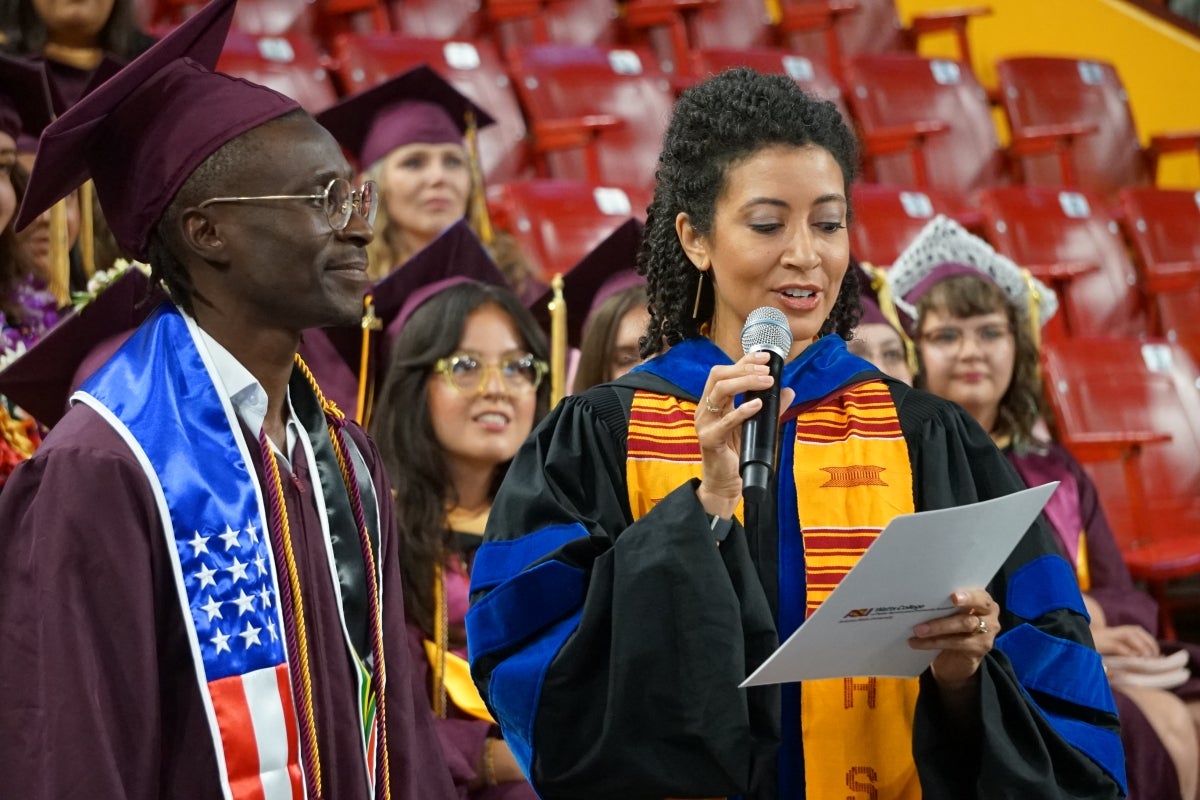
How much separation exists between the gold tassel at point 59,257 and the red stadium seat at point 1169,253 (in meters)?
4.22

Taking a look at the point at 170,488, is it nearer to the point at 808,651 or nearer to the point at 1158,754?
the point at 808,651

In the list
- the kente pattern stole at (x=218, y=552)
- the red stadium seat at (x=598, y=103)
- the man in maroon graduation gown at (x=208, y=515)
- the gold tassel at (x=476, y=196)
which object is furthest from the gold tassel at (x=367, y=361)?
the red stadium seat at (x=598, y=103)

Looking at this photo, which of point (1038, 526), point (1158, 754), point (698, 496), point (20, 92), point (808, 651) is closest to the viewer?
point (808, 651)

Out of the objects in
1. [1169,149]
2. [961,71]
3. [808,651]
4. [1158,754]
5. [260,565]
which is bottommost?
[1158,754]

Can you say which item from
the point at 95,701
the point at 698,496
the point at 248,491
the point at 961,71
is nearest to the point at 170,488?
the point at 248,491

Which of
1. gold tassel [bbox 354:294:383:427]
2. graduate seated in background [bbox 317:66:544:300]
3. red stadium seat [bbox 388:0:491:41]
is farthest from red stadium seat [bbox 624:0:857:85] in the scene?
gold tassel [bbox 354:294:383:427]

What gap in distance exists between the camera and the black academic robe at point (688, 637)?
167cm

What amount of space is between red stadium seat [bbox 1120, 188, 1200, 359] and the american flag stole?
4.53 metres

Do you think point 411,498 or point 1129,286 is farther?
point 1129,286

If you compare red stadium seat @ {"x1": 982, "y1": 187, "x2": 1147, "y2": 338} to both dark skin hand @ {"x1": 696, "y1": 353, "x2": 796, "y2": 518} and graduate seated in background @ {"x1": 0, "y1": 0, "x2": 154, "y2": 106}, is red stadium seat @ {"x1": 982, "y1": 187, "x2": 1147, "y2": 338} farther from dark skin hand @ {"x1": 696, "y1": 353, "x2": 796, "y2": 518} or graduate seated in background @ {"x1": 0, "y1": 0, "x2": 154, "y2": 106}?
dark skin hand @ {"x1": 696, "y1": 353, "x2": 796, "y2": 518}

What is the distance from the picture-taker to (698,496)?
1.71 meters

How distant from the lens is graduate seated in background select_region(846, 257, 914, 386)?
3.50 m

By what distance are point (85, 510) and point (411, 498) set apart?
161 cm

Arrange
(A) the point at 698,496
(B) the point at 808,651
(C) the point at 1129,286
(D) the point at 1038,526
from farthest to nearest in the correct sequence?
(C) the point at 1129,286 < (D) the point at 1038,526 < (A) the point at 698,496 < (B) the point at 808,651
